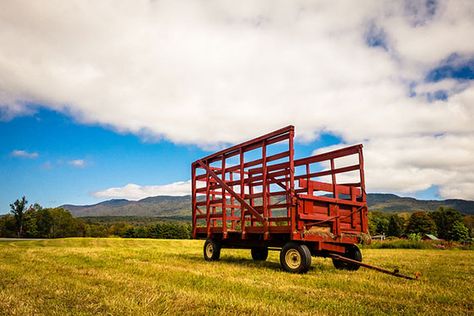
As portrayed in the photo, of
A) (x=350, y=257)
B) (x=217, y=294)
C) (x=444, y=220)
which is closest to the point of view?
(x=217, y=294)

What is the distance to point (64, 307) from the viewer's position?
4.32 m

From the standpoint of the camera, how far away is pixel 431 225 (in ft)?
279

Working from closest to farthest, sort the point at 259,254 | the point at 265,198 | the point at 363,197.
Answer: the point at 265,198
the point at 363,197
the point at 259,254

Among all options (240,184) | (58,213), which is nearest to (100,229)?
(58,213)

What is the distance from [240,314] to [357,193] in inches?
287

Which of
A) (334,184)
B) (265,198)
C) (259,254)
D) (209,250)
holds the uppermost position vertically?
(334,184)

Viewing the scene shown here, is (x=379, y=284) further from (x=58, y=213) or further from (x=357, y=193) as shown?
(x=58, y=213)

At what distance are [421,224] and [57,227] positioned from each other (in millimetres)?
100679

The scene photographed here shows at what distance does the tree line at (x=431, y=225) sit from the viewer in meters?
80.6

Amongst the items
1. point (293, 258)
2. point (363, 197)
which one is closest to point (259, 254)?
point (293, 258)

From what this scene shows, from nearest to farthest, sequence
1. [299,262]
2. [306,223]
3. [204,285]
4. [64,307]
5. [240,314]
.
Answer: [240,314], [64,307], [204,285], [299,262], [306,223]

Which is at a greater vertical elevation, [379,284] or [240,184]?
[240,184]

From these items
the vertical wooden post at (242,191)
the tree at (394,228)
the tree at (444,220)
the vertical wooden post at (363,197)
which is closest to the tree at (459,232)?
the tree at (444,220)

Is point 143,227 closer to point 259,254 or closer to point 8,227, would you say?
point 8,227
